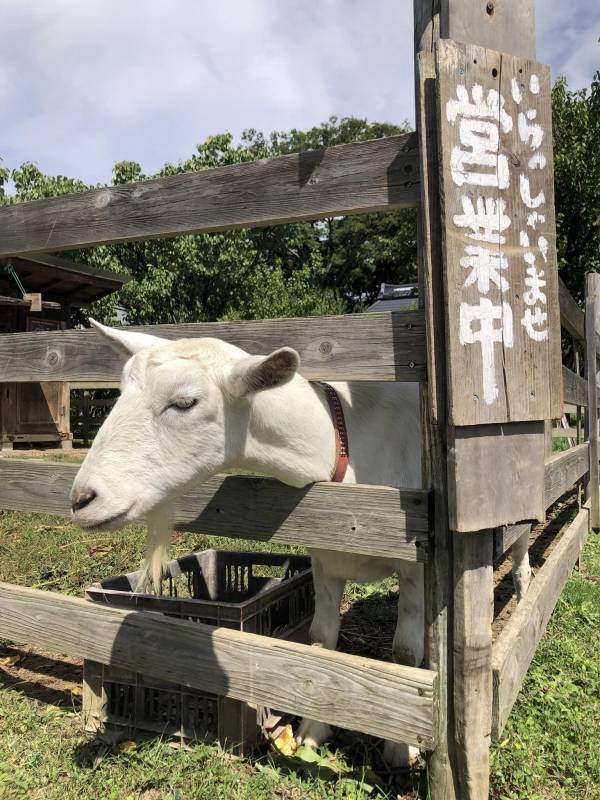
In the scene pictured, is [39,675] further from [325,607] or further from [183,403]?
[183,403]

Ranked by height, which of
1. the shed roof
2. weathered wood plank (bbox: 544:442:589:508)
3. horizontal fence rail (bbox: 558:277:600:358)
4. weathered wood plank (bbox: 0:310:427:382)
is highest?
the shed roof

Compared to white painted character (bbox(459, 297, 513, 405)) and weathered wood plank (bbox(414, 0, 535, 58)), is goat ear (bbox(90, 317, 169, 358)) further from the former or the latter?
weathered wood plank (bbox(414, 0, 535, 58))

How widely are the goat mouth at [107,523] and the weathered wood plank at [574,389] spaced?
3352 millimetres

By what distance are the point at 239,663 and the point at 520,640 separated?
109 cm

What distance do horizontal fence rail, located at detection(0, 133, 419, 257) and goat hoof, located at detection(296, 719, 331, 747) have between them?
2129mm

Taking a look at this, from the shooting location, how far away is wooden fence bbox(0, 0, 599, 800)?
1923 millimetres

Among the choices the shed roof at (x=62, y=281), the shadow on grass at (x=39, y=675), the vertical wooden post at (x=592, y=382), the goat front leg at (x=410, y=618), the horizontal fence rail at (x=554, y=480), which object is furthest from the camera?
the shed roof at (x=62, y=281)

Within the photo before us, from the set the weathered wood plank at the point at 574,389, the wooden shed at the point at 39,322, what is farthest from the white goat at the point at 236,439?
the wooden shed at the point at 39,322

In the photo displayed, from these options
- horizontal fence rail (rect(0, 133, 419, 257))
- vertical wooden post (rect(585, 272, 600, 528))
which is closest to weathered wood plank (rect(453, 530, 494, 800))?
horizontal fence rail (rect(0, 133, 419, 257))

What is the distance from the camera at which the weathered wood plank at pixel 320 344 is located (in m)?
2.04

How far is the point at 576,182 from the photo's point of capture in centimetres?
1773

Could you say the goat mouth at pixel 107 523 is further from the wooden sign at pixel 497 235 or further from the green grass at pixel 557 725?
the green grass at pixel 557 725

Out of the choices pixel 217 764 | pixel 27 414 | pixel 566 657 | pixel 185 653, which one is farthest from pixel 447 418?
pixel 27 414

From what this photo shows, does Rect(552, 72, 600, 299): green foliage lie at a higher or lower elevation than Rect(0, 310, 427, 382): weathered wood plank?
higher
